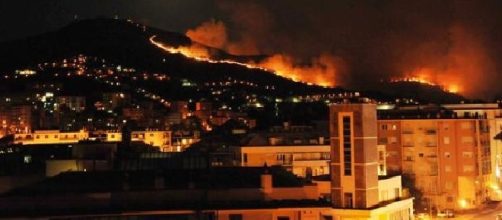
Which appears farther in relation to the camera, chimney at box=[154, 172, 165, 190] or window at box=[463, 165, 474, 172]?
window at box=[463, 165, 474, 172]

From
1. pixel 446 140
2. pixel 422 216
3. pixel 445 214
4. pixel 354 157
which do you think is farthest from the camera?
pixel 446 140

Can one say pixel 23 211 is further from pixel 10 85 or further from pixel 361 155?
pixel 10 85

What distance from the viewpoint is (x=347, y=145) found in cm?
2800

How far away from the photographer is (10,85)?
115438 mm

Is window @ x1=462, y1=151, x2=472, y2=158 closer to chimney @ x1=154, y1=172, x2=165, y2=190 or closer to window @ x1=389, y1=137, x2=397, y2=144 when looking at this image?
window @ x1=389, y1=137, x2=397, y2=144

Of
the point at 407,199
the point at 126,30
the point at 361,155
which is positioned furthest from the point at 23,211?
the point at 126,30

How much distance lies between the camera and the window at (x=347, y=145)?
91.1 ft

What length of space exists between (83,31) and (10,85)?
2894 inches

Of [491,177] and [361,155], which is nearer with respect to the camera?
[361,155]

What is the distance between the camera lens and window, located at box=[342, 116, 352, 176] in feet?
91.1

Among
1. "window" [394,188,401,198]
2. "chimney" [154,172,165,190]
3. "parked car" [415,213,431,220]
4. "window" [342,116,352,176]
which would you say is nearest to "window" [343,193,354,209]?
"window" [342,116,352,176]

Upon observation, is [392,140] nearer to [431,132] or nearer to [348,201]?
[431,132]

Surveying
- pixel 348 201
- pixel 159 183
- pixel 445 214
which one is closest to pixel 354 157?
pixel 348 201

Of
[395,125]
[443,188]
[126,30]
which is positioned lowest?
[443,188]
